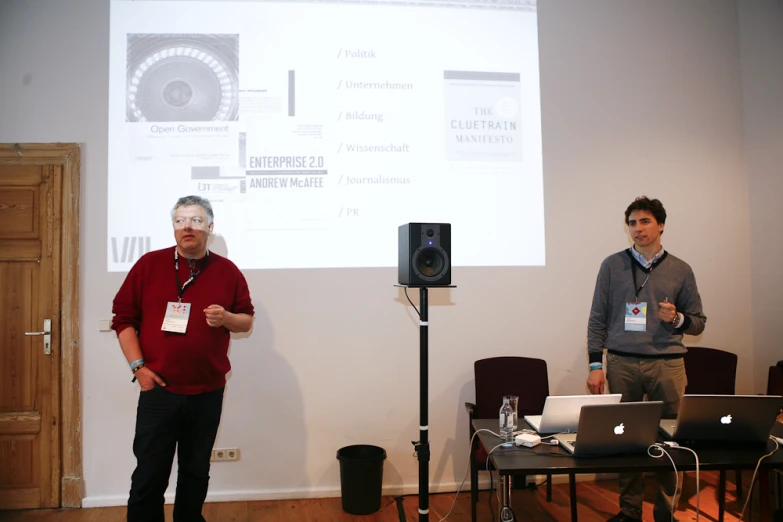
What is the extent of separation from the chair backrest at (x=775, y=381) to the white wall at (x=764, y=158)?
36cm

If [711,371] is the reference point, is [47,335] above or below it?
above

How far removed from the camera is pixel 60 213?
3.17m

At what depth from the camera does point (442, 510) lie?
3.09m

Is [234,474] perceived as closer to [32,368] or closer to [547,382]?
[32,368]

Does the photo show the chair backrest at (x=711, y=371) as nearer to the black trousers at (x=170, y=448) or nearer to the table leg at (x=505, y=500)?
the table leg at (x=505, y=500)

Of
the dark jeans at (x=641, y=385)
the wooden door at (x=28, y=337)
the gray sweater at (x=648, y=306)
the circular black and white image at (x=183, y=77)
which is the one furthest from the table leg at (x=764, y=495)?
the wooden door at (x=28, y=337)

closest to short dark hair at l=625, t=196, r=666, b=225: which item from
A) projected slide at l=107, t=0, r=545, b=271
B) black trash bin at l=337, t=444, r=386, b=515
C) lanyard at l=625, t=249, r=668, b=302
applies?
lanyard at l=625, t=249, r=668, b=302

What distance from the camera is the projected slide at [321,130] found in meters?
3.22

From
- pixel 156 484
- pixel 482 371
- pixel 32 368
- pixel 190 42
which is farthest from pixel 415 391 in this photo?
pixel 190 42

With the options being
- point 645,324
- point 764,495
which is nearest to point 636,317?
point 645,324

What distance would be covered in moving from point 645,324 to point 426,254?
1.21 meters

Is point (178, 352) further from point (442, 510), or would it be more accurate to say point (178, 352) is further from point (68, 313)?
point (442, 510)

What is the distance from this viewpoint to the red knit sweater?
7.52ft

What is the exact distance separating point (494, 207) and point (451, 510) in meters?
1.92
